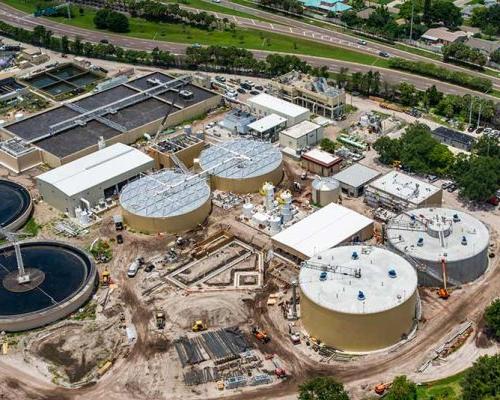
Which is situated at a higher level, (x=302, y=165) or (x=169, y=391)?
(x=302, y=165)

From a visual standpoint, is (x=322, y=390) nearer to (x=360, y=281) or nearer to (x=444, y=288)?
(x=360, y=281)

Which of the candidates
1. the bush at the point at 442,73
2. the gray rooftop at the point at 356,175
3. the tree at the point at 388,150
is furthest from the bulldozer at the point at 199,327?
the bush at the point at 442,73

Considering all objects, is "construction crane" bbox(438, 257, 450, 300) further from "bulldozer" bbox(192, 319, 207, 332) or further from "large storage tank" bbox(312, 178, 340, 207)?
"bulldozer" bbox(192, 319, 207, 332)

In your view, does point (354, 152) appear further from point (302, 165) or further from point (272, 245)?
point (272, 245)

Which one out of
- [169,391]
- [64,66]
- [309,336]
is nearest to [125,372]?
[169,391]

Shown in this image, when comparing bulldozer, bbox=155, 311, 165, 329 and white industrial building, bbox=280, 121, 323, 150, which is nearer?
bulldozer, bbox=155, 311, 165, 329

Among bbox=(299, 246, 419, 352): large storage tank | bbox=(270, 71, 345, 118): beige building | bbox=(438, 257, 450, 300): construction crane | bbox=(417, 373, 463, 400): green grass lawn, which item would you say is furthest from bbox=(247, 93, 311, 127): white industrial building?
bbox=(417, 373, 463, 400): green grass lawn
